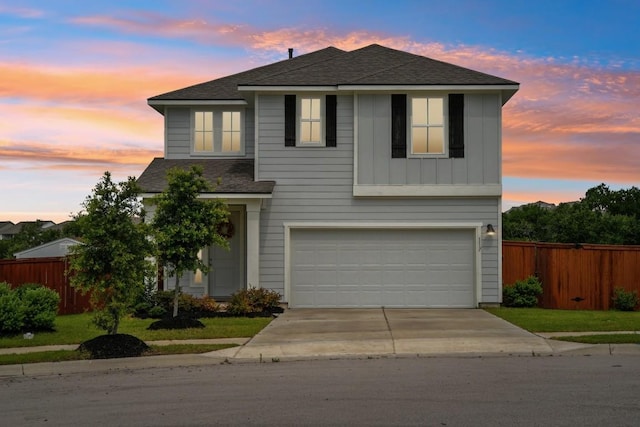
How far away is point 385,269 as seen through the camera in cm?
2130

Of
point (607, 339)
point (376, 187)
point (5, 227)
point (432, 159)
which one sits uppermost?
point (432, 159)

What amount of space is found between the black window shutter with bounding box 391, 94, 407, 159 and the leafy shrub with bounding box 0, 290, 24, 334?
1054 cm

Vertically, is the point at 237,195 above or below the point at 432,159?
below

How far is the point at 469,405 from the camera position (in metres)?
8.72

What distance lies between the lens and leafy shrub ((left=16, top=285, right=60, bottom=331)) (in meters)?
15.9

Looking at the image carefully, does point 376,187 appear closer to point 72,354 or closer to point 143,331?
point 143,331

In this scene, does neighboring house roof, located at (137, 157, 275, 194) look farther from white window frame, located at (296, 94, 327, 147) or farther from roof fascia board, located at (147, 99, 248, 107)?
roof fascia board, located at (147, 99, 248, 107)

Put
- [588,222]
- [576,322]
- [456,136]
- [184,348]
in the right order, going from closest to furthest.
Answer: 1. [184,348]
2. [576,322]
3. [456,136]
4. [588,222]

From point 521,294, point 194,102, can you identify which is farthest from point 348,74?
point 521,294

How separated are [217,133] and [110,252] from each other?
1067 cm

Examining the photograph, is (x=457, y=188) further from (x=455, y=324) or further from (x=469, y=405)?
(x=469, y=405)

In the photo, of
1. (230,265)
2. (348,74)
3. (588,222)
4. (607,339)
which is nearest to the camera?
(607,339)

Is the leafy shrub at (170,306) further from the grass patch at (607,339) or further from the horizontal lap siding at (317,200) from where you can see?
the grass patch at (607,339)

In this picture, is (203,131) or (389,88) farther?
(203,131)
